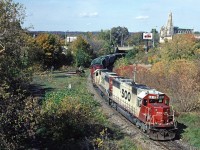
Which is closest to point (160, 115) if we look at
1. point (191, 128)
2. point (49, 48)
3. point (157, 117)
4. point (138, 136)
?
point (157, 117)

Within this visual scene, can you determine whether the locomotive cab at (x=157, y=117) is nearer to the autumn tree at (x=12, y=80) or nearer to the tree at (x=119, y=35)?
the autumn tree at (x=12, y=80)

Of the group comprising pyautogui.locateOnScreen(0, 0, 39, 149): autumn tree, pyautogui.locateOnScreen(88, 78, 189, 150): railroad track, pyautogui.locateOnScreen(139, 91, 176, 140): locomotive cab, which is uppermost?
pyautogui.locateOnScreen(0, 0, 39, 149): autumn tree

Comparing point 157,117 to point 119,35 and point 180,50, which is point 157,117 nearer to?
point 180,50

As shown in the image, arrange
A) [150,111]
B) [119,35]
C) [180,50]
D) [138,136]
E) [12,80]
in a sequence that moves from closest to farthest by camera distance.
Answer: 1. [12,80]
2. [150,111]
3. [138,136]
4. [180,50]
5. [119,35]

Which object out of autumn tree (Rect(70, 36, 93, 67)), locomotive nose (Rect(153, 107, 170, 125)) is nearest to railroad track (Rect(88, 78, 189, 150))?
locomotive nose (Rect(153, 107, 170, 125))

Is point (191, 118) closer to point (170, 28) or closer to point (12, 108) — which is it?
point (12, 108)

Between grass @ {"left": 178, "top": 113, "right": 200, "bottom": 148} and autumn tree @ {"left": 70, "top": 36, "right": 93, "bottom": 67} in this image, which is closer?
grass @ {"left": 178, "top": 113, "right": 200, "bottom": 148}

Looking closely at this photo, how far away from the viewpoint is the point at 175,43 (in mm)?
56188

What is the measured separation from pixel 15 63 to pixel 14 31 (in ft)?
6.12

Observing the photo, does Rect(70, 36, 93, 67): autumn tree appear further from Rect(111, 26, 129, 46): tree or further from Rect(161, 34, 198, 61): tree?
Rect(111, 26, 129, 46): tree

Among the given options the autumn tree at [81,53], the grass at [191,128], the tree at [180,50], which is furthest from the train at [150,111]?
the autumn tree at [81,53]

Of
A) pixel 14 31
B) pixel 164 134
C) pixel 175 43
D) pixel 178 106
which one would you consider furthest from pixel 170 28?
pixel 14 31

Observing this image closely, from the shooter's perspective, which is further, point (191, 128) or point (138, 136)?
point (191, 128)

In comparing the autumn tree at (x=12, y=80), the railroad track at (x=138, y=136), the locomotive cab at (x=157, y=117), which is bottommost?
the railroad track at (x=138, y=136)
